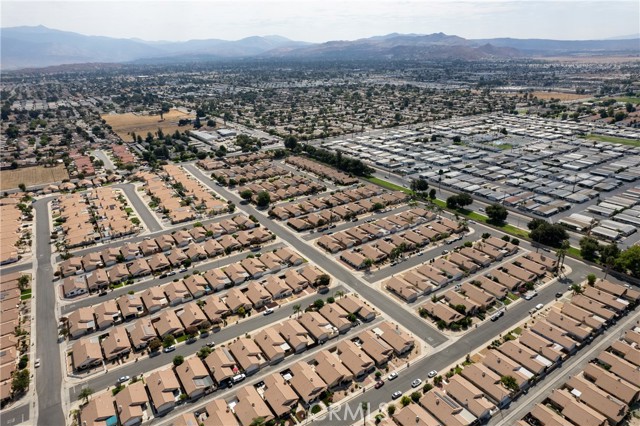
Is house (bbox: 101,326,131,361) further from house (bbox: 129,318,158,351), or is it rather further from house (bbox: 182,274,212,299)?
house (bbox: 182,274,212,299)

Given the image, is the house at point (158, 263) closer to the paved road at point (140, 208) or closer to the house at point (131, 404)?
the paved road at point (140, 208)

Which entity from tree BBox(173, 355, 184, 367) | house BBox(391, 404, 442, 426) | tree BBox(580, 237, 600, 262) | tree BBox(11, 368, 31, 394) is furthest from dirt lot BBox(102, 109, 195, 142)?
tree BBox(580, 237, 600, 262)

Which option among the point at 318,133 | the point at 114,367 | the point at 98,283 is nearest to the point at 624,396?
the point at 114,367

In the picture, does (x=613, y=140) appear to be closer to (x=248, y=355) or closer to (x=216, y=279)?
(x=216, y=279)

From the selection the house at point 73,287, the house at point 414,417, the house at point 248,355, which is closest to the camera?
the house at point 414,417

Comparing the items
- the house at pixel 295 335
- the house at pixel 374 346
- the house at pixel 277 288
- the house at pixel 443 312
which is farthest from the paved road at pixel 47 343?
the house at pixel 443 312

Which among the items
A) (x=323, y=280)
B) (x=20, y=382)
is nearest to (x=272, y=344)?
(x=323, y=280)

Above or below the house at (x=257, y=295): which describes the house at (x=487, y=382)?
below
